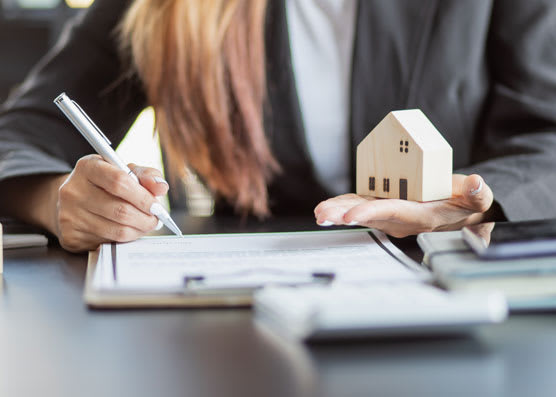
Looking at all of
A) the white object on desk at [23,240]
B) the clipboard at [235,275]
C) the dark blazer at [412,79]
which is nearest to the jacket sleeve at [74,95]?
the dark blazer at [412,79]

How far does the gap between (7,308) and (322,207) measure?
0.92ft

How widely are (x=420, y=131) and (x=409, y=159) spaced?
0.11 ft

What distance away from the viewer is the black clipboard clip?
0.45 m

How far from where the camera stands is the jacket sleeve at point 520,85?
90cm

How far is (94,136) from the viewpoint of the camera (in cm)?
64

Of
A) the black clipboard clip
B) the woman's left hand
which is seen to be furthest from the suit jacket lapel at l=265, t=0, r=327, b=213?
the black clipboard clip

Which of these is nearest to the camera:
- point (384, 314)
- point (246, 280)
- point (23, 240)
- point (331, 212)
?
point (384, 314)

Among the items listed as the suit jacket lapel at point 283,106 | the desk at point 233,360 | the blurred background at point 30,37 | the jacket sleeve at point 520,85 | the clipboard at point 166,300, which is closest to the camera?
the desk at point 233,360

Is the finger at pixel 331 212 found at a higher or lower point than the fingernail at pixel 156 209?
higher

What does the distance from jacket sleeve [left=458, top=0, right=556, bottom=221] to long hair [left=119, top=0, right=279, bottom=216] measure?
36 cm

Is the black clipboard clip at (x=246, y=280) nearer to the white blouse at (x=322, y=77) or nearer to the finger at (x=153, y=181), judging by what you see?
the finger at (x=153, y=181)

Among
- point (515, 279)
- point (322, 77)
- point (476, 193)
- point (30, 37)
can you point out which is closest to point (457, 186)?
point (476, 193)

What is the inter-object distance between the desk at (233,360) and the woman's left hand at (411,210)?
17 centimetres

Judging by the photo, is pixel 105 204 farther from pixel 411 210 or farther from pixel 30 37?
pixel 30 37
